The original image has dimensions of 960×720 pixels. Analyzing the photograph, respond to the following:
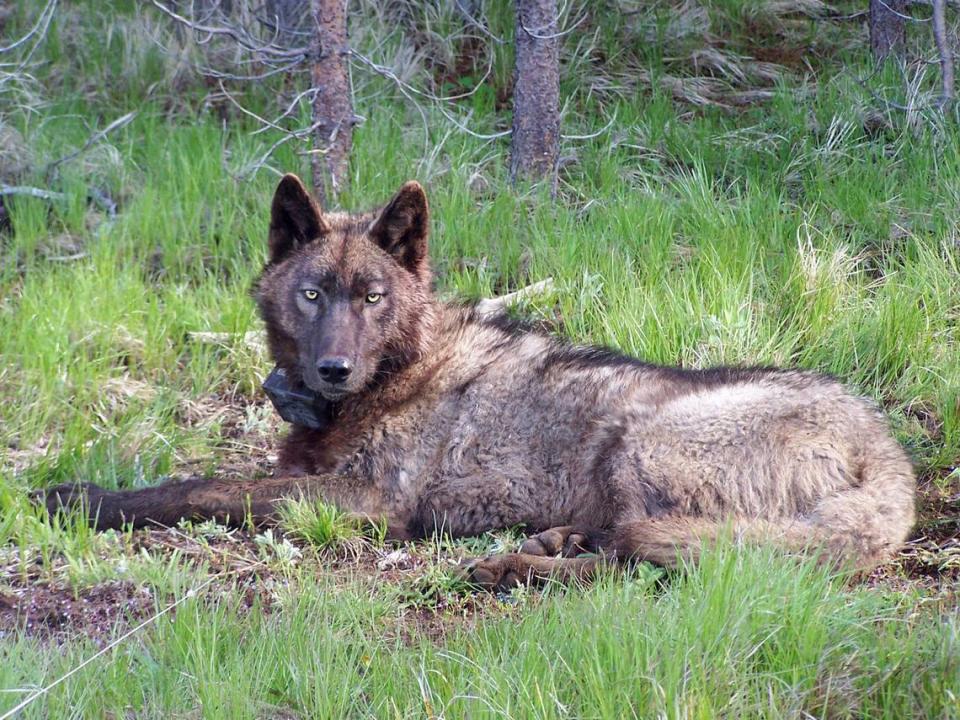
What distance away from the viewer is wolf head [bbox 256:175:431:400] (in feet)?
16.9

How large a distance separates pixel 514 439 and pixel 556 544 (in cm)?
64

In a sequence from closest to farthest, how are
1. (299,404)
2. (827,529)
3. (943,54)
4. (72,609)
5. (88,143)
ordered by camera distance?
(72,609), (827,529), (299,404), (943,54), (88,143)

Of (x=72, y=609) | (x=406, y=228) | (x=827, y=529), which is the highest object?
(x=406, y=228)

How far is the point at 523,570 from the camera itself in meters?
4.35

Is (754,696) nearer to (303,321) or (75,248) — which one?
(303,321)

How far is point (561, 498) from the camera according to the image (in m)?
4.92

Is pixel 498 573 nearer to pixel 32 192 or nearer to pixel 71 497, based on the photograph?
pixel 71 497

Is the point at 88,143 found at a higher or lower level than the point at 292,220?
higher

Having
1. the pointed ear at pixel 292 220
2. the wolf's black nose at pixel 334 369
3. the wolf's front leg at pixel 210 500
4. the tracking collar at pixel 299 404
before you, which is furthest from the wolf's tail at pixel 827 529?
the pointed ear at pixel 292 220

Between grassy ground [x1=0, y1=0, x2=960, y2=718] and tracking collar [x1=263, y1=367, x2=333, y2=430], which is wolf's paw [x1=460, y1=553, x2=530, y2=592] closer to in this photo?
grassy ground [x1=0, y1=0, x2=960, y2=718]

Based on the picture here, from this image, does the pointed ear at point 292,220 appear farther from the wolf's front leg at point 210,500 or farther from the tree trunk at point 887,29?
the tree trunk at point 887,29

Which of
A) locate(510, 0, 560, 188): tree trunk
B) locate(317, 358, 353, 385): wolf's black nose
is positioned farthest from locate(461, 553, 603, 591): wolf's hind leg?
locate(510, 0, 560, 188): tree trunk

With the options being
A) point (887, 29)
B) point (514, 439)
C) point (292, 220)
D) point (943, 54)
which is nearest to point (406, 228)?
point (292, 220)

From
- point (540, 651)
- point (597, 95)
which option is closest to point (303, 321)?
point (540, 651)
